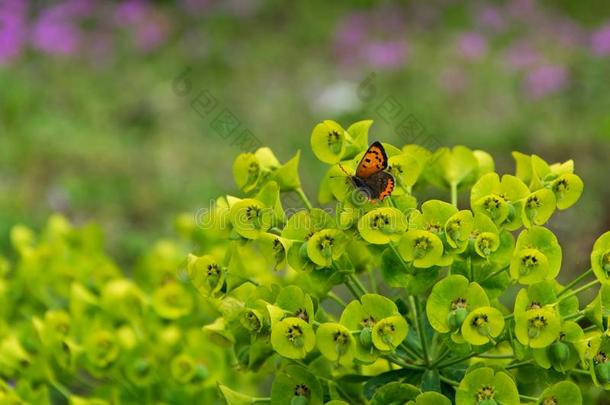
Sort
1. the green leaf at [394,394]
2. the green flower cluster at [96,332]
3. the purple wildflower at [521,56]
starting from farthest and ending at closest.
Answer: the purple wildflower at [521,56] → the green flower cluster at [96,332] → the green leaf at [394,394]

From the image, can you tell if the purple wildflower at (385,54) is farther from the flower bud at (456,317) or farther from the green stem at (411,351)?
the flower bud at (456,317)

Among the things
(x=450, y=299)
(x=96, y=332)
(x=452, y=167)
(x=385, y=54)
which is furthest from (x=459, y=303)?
(x=385, y=54)

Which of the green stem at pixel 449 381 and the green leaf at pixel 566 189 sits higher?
the green leaf at pixel 566 189

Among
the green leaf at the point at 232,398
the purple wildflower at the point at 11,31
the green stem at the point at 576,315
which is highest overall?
the purple wildflower at the point at 11,31

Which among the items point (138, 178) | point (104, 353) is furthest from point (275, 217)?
point (138, 178)

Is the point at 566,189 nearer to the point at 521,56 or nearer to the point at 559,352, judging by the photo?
the point at 559,352

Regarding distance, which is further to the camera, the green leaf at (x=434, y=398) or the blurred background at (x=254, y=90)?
the blurred background at (x=254, y=90)

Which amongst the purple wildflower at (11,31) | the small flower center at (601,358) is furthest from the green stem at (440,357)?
the purple wildflower at (11,31)

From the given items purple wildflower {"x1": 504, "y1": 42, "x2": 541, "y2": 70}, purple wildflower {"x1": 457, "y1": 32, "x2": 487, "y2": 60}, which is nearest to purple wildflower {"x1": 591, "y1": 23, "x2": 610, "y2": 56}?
purple wildflower {"x1": 504, "y1": 42, "x2": 541, "y2": 70}

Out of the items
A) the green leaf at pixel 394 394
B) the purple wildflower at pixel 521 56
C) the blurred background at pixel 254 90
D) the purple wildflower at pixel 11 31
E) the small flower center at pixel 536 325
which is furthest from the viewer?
the purple wildflower at pixel 11 31
